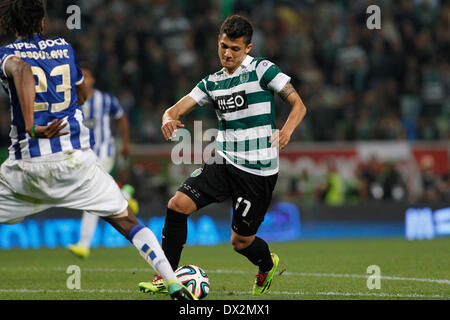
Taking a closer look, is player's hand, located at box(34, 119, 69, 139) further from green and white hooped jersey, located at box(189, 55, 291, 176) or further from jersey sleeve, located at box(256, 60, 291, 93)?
jersey sleeve, located at box(256, 60, 291, 93)

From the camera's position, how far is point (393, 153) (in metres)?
17.5

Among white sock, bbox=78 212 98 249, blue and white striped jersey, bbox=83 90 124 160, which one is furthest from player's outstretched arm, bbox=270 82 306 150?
blue and white striped jersey, bbox=83 90 124 160

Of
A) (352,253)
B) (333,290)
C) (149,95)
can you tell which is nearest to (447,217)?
(352,253)

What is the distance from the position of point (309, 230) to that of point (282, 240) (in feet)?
2.68

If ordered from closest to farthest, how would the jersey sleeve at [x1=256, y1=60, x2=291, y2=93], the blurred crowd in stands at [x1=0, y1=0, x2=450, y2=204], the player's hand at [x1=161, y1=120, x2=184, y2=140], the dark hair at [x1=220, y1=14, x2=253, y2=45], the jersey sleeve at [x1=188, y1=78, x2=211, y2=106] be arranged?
the player's hand at [x1=161, y1=120, x2=184, y2=140] < the jersey sleeve at [x1=256, y1=60, x2=291, y2=93] < the dark hair at [x1=220, y1=14, x2=253, y2=45] < the jersey sleeve at [x1=188, y1=78, x2=211, y2=106] < the blurred crowd in stands at [x1=0, y1=0, x2=450, y2=204]

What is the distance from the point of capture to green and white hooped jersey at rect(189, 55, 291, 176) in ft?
21.3

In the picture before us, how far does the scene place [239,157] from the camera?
6578 millimetres

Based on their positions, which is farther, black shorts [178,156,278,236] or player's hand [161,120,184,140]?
black shorts [178,156,278,236]

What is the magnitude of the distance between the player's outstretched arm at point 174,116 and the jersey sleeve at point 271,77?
0.67 m

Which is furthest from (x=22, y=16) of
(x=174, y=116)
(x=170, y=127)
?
(x=174, y=116)

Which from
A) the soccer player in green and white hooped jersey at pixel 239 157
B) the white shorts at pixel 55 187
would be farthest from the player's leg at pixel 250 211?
the white shorts at pixel 55 187

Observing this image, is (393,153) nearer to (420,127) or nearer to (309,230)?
(420,127)

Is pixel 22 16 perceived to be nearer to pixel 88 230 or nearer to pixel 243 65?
pixel 243 65
